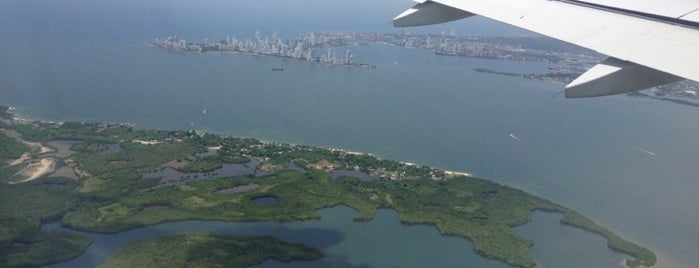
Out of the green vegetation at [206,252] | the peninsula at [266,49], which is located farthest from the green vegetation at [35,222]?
the peninsula at [266,49]

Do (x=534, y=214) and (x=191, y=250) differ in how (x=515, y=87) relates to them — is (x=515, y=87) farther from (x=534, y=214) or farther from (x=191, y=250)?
(x=191, y=250)

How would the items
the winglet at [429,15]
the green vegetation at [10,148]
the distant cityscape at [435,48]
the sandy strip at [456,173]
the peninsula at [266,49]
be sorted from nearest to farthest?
the winglet at [429,15] → the green vegetation at [10,148] → the sandy strip at [456,173] → the distant cityscape at [435,48] → the peninsula at [266,49]

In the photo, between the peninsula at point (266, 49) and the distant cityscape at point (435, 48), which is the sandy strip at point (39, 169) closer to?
the distant cityscape at point (435, 48)

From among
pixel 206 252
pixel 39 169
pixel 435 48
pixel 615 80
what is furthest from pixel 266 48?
pixel 615 80

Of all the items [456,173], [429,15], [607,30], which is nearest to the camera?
[607,30]

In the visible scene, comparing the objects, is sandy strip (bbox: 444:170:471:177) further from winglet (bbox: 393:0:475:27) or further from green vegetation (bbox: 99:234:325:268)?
winglet (bbox: 393:0:475:27)

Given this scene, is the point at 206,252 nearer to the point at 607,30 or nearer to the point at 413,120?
the point at 607,30
